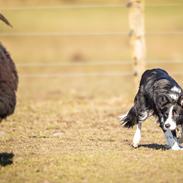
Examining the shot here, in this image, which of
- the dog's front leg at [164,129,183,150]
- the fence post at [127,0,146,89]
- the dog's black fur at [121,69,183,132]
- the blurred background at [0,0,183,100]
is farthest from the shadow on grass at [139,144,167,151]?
the blurred background at [0,0,183,100]

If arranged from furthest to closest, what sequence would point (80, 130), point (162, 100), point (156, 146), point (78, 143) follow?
point (80, 130), point (78, 143), point (156, 146), point (162, 100)

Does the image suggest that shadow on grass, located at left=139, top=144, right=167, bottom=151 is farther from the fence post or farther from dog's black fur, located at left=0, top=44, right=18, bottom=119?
the fence post

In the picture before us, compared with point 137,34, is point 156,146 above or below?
below

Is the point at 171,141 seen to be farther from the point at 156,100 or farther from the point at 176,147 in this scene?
the point at 156,100

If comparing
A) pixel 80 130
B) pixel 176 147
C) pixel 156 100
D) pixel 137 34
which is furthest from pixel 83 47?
pixel 176 147

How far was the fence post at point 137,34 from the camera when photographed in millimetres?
13320

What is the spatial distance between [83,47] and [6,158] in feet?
56.2

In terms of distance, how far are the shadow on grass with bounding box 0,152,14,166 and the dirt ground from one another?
0.08 feet

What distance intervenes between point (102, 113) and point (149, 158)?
13.9ft

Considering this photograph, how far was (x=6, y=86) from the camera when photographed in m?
8.09

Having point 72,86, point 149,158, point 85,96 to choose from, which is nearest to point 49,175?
point 149,158

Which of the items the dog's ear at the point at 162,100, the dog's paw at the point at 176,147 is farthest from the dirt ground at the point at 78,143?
the dog's ear at the point at 162,100

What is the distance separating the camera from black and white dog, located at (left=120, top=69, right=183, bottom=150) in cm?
862

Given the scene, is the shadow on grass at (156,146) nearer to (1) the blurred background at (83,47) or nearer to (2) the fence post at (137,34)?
(2) the fence post at (137,34)
